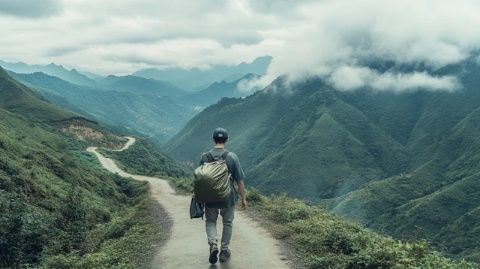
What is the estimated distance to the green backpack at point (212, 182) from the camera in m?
11.6

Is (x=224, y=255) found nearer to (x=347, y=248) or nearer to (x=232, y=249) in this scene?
(x=232, y=249)

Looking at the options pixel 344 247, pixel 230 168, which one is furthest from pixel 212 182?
pixel 344 247

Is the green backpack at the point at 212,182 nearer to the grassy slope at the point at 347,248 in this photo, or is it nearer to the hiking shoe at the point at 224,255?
the hiking shoe at the point at 224,255

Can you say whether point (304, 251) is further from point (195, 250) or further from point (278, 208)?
point (278, 208)

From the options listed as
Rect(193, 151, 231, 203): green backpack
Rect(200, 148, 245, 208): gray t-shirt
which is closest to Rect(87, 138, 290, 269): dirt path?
Rect(200, 148, 245, 208): gray t-shirt

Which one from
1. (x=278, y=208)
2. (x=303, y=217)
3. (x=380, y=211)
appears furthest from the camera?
(x=380, y=211)

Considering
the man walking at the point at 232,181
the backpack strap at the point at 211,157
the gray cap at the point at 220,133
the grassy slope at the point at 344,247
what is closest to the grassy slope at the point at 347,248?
the grassy slope at the point at 344,247

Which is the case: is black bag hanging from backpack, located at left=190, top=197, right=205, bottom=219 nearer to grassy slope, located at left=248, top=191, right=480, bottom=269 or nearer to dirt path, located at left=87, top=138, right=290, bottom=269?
dirt path, located at left=87, top=138, right=290, bottom=269

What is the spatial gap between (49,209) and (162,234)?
1255cm

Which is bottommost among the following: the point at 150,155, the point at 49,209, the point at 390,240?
the point at 150,155

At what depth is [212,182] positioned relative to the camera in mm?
11625

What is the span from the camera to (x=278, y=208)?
23.7m

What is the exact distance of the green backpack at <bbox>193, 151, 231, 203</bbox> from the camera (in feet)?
38.1

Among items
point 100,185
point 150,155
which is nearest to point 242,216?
point 100,185
